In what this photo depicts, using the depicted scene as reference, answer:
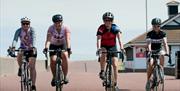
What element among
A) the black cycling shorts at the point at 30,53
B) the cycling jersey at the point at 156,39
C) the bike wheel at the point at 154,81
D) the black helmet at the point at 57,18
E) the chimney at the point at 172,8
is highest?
the chimney at the point at 172,8

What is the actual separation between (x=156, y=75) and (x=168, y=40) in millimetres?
52508

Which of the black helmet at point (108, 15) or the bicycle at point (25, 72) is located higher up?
the black helmet at point (108, 15)

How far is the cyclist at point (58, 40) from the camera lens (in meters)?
14.0

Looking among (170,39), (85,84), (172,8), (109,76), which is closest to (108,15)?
(109,76)

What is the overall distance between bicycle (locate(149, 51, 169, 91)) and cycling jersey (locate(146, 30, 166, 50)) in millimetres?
187

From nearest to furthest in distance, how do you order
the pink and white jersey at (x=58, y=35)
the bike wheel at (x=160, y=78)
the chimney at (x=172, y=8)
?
the pink and white jersey at (x=58, y=35)
the bike wheel at (x=160, y=78)
the chimney at (x=172, y=8)

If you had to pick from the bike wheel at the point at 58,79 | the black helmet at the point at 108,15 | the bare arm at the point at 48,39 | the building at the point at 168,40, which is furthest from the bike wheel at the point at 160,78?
the building at the point at 168,40

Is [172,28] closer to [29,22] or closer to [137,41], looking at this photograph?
[137,41]

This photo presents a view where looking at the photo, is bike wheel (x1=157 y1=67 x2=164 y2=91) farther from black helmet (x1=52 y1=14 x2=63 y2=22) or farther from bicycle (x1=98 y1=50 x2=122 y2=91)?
black helmet (x1=52 y1=14 x2=63 y2=22)

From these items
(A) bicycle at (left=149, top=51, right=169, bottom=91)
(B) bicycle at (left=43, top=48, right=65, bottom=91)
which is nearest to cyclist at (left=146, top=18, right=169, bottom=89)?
(A) bicycle at (left=149, top=51, right=169, bottom=91)

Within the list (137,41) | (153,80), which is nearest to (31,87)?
(153,80)

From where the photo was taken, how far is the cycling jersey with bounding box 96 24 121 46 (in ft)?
46.8

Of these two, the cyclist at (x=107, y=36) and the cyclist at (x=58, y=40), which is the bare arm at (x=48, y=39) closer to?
the cyclist at (x=58, y=40)

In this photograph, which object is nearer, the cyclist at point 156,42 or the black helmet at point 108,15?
the black helmet at point 108,15
